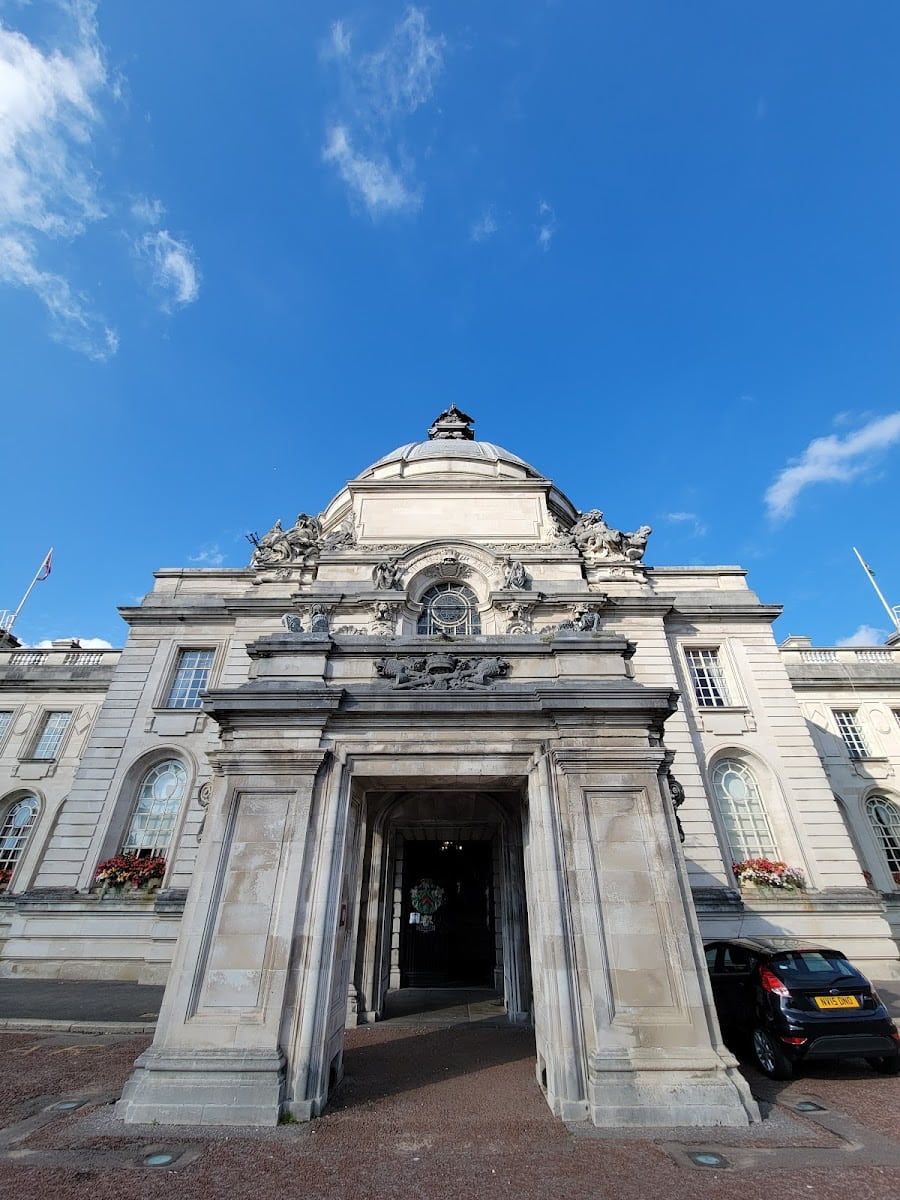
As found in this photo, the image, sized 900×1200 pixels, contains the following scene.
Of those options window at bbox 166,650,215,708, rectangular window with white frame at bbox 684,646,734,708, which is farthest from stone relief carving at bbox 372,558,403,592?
rectangular window with white frame at bbox 684,646,734,708

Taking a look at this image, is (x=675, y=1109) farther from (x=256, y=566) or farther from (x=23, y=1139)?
(x=256, y=566)

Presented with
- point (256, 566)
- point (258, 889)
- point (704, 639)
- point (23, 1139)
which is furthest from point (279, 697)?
point (704, 639)

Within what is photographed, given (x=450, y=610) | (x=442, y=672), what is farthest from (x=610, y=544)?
(x=442, y=672)

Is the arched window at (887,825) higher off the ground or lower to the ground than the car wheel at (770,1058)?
higher

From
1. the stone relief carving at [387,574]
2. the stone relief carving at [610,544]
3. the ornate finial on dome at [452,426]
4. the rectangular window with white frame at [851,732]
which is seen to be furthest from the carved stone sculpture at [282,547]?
the rectangular window with white frame at [851,732]

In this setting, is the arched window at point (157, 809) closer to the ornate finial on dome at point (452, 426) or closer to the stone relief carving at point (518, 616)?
the stone relief carving at point (518, 616)

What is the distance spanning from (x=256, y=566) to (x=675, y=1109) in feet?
66.2

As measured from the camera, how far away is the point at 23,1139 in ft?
18.5

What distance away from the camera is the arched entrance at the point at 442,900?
11164mm

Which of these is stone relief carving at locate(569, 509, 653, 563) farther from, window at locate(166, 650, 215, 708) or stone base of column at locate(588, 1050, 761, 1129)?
stone base of column at locate(588, 1050, 761, 1129)

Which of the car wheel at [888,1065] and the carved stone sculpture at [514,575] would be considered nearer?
the car wheel at [888,1065]

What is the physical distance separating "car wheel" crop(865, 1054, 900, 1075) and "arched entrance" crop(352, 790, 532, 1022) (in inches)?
210

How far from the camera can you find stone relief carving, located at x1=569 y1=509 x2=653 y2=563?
73.6ft

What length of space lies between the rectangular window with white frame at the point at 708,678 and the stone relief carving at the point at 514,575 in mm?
6549
